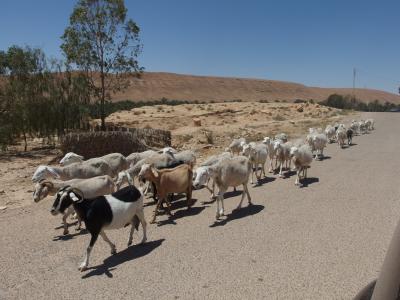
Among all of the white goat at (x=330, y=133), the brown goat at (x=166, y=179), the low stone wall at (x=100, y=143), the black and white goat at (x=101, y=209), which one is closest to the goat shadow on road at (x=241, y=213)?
the brown goat at (x=166, y=179)

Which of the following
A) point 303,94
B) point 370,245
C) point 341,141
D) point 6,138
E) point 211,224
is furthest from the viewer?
point 303,94

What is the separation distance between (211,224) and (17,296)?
4224 millimetres

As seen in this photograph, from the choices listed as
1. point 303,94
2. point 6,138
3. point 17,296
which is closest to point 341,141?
point 17,296

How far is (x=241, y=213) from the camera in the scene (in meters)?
9.32

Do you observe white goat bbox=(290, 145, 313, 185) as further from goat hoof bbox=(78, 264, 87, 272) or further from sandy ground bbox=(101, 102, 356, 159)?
sandy ground bbox=(101, 102, 356, 159)

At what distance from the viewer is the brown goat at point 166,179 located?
→ 9.33 meters

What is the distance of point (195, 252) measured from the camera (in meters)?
7.04

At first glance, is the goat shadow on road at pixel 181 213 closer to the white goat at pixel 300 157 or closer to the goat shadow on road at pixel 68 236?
the goat shadow on road at pixel 68 236

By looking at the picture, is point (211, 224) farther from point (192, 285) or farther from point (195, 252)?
point (192, 285)

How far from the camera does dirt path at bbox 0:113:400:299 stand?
572 centimetres

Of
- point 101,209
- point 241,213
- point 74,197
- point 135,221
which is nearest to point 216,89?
point 241,213

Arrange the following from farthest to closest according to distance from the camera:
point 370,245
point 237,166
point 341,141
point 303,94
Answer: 1. point 303,94
2. point 341,141
3. point 237,166
4. point 370,245

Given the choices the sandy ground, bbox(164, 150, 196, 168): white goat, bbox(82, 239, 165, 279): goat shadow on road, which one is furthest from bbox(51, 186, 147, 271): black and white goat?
the sandy ground

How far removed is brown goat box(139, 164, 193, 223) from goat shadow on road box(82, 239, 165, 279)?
1.45 metres
